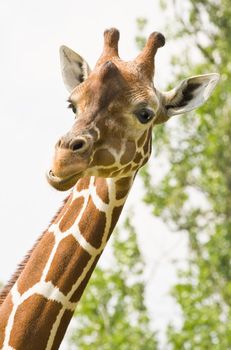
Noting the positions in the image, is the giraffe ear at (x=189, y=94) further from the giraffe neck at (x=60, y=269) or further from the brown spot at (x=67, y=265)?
the brown spot at (x=67, y=265)

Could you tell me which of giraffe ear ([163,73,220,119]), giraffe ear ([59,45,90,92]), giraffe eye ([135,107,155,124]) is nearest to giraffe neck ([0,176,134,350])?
giraffe eye ([135,107,155,124])

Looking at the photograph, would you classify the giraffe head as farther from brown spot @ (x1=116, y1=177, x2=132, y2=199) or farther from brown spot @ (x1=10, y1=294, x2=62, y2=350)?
brown spot @ (x1=10, y1=294, x2=62, y2=350)

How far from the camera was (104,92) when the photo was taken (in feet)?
28.7

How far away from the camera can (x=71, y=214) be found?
8984 millimetres

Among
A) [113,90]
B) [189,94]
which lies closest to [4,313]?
[113,90]

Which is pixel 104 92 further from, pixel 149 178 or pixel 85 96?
pixel 149 178

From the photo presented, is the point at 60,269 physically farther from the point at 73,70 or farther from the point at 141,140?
the point at 73,70

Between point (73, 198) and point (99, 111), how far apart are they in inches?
30.4

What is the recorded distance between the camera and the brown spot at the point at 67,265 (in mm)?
8617

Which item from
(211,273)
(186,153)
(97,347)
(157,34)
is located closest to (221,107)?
(186,153)

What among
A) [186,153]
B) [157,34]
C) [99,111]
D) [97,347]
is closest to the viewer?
[99,111]

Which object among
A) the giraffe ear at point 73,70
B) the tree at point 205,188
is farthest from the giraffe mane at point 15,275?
the tree at point 205,188

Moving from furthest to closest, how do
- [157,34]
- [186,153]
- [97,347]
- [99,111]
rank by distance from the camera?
[186,153] → [97,347] → [157,34] → [99,111]

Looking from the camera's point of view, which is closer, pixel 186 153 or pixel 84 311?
pixel 84 311
